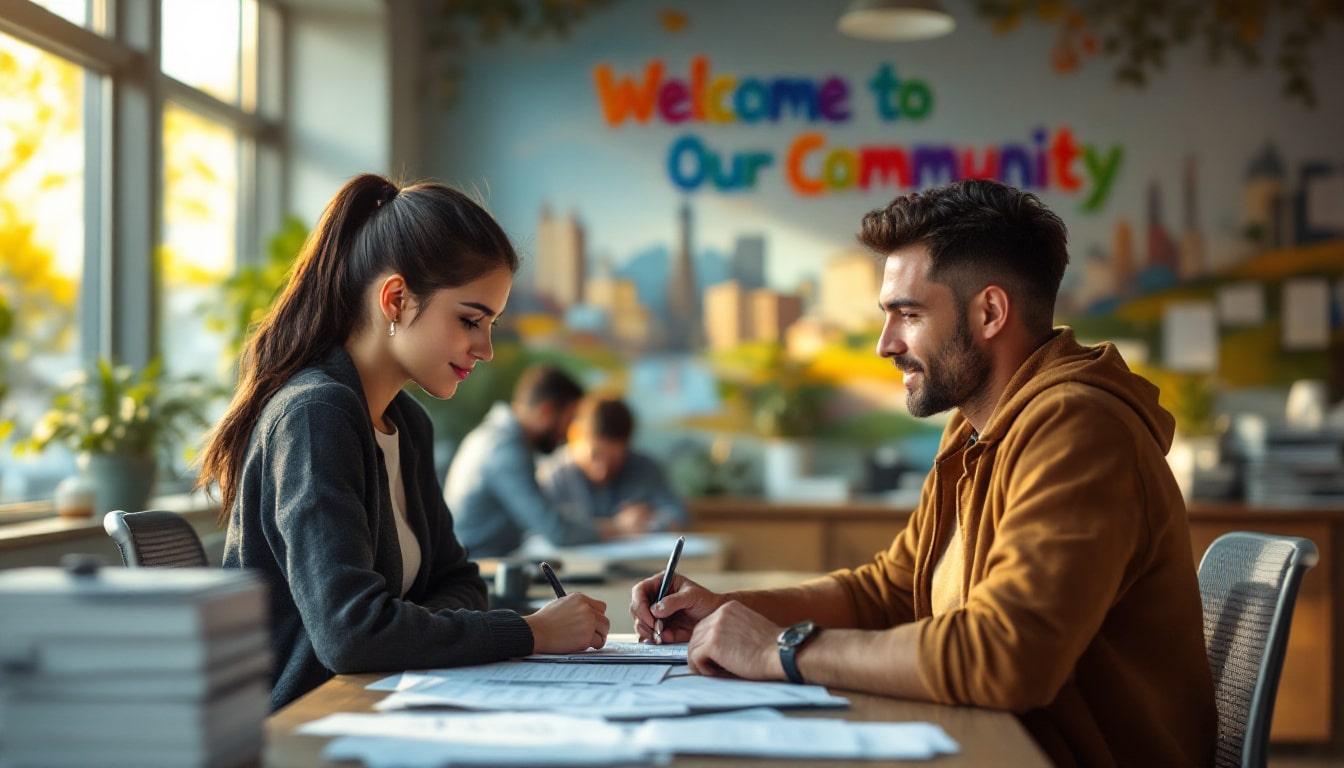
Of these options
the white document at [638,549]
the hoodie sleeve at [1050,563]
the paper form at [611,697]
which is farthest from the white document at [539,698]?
the white document at [638,549]

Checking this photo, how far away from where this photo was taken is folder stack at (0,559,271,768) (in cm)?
107

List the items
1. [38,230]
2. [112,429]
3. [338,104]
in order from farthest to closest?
[338,104], [38,230], [112,429]

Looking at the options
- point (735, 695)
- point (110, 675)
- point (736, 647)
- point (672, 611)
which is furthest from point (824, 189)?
point (110, 675)

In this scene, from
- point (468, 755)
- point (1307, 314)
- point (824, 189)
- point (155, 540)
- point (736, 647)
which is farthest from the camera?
point (824, 189)

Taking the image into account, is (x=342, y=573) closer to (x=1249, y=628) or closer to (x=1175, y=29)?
(x=1249, y=628)

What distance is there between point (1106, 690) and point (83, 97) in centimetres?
321

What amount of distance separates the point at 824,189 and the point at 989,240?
150 inches

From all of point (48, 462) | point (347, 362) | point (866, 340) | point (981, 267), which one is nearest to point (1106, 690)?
point (981, 267)

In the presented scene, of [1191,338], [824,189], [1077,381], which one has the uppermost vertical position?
[824,189]

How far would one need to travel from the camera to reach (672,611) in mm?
1913

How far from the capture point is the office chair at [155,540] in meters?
2.01

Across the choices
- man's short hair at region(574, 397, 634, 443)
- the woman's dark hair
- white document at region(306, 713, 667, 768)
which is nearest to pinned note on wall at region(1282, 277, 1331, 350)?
man's short hair at region(574, 397, 634, 443)

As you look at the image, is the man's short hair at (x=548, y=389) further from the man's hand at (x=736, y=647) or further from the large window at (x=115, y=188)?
the man's hand at (x=736, y=647)

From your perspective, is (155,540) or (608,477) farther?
(608,477)
